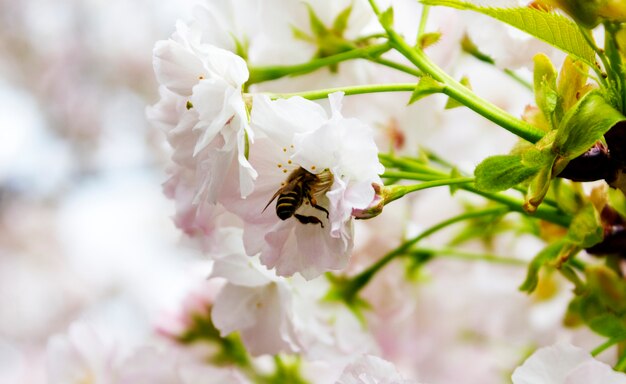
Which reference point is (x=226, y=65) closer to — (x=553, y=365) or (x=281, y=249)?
(x=281, y=249)

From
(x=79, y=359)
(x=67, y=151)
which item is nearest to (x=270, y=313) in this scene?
(x=79, y=359)

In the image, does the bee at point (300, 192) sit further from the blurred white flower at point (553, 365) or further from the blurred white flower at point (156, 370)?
the blurred white flower at point (156, 370)

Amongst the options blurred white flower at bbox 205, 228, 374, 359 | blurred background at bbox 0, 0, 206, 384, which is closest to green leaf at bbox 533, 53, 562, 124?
blurred white flower at bbox 205, 228, 374, 359

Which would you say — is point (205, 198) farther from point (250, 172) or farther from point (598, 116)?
point (598, 116)

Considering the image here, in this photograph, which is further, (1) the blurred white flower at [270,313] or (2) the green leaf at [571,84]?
(1) the blurred white flower at [270,313]

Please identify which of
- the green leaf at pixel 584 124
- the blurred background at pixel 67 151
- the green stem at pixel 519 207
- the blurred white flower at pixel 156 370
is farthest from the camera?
the blurred background at pixel 67 151

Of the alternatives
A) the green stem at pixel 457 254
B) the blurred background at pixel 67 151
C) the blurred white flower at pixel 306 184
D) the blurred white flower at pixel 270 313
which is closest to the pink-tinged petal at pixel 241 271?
the blurred white flower at pixel 270 313
